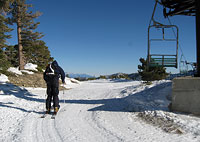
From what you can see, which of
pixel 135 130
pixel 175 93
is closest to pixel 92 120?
pixel 135 130

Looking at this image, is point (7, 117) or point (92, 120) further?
point (7, 117)

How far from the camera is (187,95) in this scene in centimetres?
484

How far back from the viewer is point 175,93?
5.02 metres

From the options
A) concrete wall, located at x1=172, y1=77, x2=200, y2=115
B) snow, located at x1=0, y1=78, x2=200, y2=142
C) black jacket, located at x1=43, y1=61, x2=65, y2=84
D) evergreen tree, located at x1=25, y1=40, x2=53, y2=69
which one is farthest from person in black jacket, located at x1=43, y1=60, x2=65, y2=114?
evergreen tree, located at x1=25, y1=40, x2=53, y2=69

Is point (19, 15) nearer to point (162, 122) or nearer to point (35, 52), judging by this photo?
point (35, 52)

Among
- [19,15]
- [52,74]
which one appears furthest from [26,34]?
[52,74]

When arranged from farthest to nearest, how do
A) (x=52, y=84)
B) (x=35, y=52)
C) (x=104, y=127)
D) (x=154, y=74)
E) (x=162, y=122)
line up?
(x=154, y=74) < (x=35, y=52) < (x=52, y=84) < (x=162, y=122) < (x=104, y=127)

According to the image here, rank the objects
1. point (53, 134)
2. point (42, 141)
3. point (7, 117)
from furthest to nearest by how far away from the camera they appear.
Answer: point (7, 117), point (53, 134), point (42, 141)

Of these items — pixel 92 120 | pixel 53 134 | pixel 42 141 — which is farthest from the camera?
pixel 92 120

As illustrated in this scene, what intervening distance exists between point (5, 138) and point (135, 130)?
9.95ft

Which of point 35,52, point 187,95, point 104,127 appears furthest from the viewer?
point 35,52

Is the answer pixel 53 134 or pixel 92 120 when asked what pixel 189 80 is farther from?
pixel 53 134

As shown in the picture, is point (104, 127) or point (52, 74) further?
point (52, 74)

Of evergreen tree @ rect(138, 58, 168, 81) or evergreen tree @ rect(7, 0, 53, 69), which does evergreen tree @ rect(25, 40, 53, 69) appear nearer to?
evergreen tree @ rect(7, 0, 53, 69)
